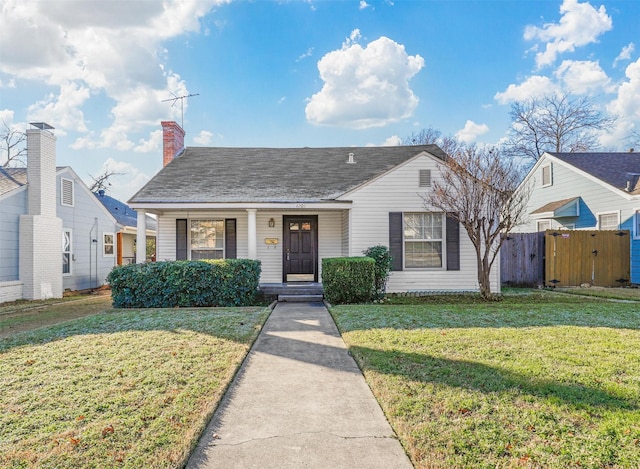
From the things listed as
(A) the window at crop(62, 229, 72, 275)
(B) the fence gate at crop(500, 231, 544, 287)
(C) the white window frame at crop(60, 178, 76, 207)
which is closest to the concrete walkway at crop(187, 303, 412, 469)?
(B) the fence gate at crop(500, 231, 544, 287)

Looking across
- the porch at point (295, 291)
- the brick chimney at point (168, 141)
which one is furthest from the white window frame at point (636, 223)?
the brick chimney at point (168, 141)

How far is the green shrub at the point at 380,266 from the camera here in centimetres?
1041

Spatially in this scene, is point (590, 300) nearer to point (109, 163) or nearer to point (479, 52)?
point (479, 52)

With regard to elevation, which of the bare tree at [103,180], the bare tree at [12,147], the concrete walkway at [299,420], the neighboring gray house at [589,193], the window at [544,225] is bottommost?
the concrete walkway at [299,420]

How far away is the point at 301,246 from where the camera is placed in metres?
12.7

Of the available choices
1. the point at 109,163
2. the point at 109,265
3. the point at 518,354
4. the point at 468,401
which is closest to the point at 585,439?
the point at 468,401

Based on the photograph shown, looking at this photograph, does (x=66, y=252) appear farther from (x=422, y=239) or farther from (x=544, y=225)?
Result: (x=544, y=225)

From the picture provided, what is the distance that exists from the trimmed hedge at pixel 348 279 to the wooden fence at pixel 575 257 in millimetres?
6076

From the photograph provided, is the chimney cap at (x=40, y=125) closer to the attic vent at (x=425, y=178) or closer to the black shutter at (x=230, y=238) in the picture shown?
the black shutter at (x=230, y=238)

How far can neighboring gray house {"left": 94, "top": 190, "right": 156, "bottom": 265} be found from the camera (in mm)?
18394

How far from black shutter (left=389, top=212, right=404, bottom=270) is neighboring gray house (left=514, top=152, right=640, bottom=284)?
4291 mm

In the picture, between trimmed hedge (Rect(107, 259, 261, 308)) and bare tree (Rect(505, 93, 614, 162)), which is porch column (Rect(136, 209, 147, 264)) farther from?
bare tree (Rect(505, 93, 614, 162))

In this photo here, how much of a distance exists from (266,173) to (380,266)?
17.1 ft

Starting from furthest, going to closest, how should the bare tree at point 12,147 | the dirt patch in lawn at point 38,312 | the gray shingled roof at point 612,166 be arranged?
the bare tree at point 12,147
the gray shingled roof at point 612,166
the dirt patch in lawn at point 38,312
